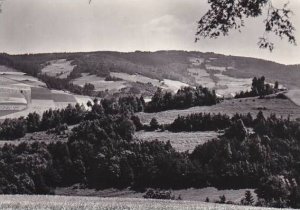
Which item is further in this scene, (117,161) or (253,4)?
(117,161)

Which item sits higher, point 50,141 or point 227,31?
point 227,31

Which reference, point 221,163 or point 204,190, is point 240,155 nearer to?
point 221,163

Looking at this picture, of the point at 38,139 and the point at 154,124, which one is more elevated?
the point at 154,124

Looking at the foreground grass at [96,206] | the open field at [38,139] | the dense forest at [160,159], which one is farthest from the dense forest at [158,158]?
the foreground grass at [96,206]

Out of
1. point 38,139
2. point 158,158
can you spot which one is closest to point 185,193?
point 158,158

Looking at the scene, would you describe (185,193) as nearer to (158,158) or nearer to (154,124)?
(158,158)

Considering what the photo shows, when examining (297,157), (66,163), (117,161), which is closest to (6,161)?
(66,163)
